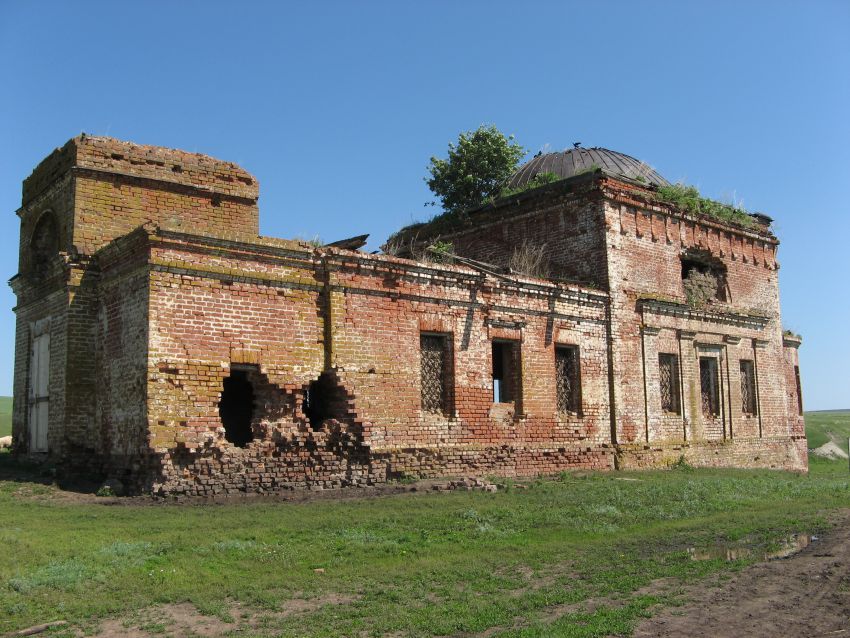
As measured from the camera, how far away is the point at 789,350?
91.5 ft

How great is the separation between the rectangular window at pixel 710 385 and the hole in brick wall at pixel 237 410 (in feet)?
41.0

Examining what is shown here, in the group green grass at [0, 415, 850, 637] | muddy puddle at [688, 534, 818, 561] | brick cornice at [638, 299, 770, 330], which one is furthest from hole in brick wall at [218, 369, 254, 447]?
brick cornice at [638, 299, 770, 330]

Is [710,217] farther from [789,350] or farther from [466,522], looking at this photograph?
[466,522]

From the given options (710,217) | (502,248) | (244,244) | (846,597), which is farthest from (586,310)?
(846,597)

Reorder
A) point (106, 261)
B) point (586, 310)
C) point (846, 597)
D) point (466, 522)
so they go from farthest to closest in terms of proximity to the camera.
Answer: point (586, 310), point (106, 261), point (466, 522), point (846, 597)

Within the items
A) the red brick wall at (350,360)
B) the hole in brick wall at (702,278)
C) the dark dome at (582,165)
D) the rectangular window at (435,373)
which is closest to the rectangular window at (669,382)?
the hole in brick wall at (702,278)

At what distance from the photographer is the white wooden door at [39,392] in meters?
14.7

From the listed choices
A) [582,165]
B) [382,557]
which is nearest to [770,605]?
[382,557]

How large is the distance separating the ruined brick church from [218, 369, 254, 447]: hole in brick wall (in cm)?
4

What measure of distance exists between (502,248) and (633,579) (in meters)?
14.5

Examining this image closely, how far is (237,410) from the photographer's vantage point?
15.0 meters

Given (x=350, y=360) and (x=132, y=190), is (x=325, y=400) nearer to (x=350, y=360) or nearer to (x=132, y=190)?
(x=350, y=360)

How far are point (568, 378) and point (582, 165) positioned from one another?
8.45 metres

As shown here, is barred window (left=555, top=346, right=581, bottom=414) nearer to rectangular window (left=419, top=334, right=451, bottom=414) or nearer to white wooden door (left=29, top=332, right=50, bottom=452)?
rectangular window (left=419, top=334, right=451, bottom=414)
